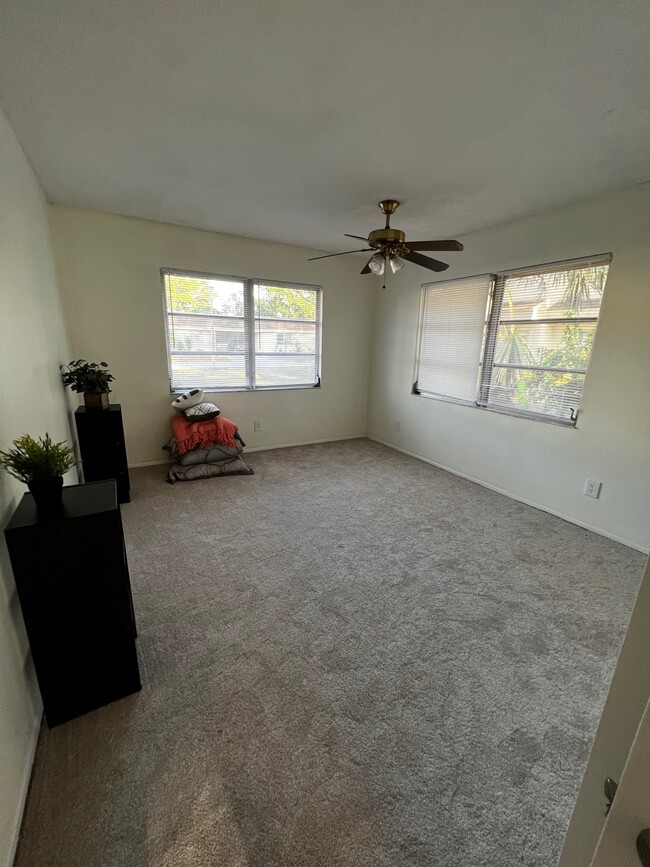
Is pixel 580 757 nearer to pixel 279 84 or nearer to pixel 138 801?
pixel 138 801

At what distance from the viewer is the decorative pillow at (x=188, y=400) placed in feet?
12.8

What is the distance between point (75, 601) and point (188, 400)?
2832 mm

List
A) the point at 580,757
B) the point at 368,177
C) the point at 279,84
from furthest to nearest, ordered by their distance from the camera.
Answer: the point at 368,177
the point at 279,84
the point at 580,757

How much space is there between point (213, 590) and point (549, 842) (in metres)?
1.69

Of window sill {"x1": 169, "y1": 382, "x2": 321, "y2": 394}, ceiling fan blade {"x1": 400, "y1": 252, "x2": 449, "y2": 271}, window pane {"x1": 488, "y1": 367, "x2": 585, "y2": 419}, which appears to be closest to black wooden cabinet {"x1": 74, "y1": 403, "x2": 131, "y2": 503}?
window sill {"x1": 169, "y1": 382, "x2": 321, "y2": 394}

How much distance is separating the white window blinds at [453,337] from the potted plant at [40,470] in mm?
3605

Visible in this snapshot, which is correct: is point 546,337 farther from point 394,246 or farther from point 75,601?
point 75,601

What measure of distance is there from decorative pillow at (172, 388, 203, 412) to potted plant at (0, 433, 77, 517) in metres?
2.66

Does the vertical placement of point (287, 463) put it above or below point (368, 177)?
below

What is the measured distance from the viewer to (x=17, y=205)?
1964 millimetres

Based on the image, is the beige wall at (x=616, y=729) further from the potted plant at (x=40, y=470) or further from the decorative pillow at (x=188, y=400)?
the decorative pillow at (x=188, y=400)

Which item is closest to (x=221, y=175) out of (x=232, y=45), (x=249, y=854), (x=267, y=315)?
(x=232, y=45)

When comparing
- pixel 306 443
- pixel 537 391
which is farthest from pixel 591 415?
pixel 306 443

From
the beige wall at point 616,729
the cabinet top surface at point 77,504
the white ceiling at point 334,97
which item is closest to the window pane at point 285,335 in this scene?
the white ceiling at point 334,97
